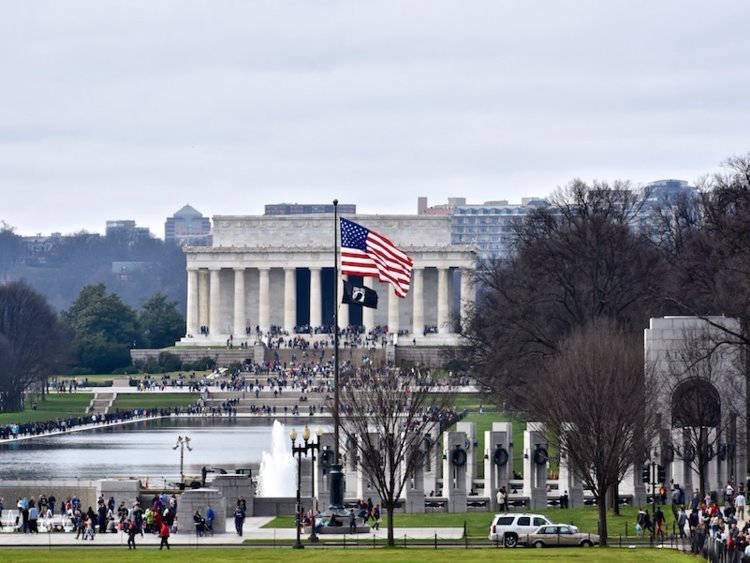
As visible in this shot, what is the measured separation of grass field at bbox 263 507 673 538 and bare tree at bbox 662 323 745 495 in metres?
2.52

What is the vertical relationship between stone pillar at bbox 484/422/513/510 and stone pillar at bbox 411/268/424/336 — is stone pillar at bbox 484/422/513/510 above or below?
below

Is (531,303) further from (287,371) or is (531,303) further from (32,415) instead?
(287,371)

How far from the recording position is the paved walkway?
61.2 m

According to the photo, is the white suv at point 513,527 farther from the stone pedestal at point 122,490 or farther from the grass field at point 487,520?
the stone pedestal at point 122,490

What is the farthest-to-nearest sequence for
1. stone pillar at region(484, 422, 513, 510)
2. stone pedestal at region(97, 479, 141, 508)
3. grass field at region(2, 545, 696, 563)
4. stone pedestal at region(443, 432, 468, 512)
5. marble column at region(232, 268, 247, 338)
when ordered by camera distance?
marble column at region(232, 268, 247, 338) → stone pedestal at region(97, 479, 141, 508) → stone pillar at region(484, 422, 513, 510) → stone pedestal at region(443, 432, 468, 512) → grass field at region(2, 545, 696, 563)

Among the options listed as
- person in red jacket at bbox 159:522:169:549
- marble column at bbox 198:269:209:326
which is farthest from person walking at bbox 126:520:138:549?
marble column at bbox 198:269:209:326

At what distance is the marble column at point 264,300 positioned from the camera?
18812 centimetres

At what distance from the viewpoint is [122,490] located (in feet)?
238

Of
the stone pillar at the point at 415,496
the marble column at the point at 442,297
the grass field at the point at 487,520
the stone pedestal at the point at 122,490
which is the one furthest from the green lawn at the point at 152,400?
the grass field at the point at 487,520

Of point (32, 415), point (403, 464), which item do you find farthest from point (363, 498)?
point (32, 415)

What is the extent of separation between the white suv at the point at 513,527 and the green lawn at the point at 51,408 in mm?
72339

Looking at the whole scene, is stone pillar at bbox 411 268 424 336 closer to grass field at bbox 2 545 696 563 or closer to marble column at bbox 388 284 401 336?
marble column at bbox 388 284 401 336

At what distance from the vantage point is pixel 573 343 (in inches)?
3100

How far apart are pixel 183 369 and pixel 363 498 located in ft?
321
